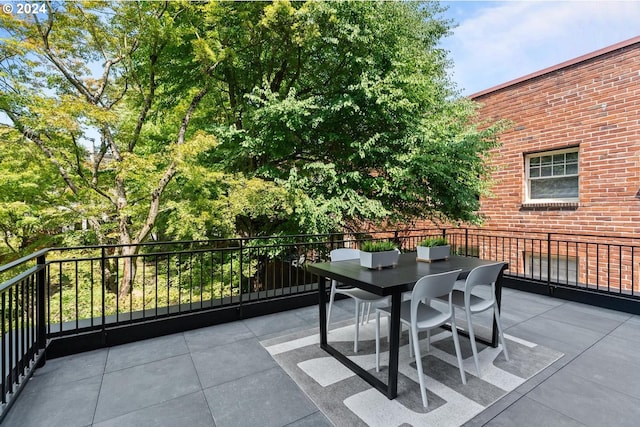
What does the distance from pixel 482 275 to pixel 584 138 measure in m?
4.77

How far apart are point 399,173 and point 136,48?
18.4 feet

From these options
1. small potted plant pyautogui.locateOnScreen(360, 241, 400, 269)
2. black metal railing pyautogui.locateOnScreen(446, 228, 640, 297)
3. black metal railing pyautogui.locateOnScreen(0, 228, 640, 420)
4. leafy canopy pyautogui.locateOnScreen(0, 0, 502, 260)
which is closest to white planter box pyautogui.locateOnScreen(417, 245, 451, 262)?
small potted plant pyautogui.locateOnScreen(360, 241, 400, 269)

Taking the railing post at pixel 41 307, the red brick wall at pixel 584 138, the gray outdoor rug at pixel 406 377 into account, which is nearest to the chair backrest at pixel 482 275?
the gray outdoor rug at pixel 406 377

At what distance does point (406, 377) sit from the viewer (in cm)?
228

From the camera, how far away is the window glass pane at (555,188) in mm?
5516

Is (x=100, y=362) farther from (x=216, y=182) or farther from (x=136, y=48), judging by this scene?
(x=136, y=48)

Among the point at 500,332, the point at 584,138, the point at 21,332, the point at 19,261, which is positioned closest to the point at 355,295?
the point at 500,332

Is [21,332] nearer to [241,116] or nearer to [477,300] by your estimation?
[477,300]

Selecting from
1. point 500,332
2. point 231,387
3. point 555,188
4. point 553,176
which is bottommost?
point 231,387

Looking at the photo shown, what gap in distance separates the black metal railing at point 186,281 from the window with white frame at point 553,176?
0.76 m

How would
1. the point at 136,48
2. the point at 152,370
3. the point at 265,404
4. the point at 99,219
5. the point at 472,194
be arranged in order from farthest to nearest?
1. the point at 99,219
2. the point at 136,48
3. the point at 472,194
4. the point at 152,370
5. the point at 265,404

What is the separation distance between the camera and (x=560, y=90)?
219 inches

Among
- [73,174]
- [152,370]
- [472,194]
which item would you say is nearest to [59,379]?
[152,370]

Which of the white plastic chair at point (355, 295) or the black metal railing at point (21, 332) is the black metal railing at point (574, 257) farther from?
the black metal railing at point (21, 332)
